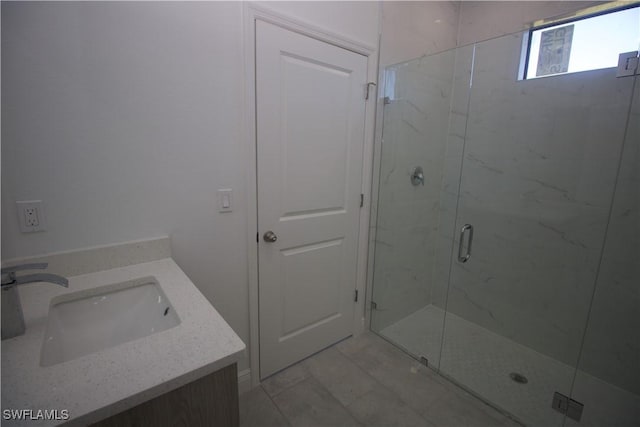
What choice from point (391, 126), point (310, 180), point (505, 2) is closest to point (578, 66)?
point (505, 2)

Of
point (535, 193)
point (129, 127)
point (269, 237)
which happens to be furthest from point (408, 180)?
point (129, 127)

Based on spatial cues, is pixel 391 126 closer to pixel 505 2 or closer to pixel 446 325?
pixel 505 2

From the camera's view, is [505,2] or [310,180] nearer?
[310,180]

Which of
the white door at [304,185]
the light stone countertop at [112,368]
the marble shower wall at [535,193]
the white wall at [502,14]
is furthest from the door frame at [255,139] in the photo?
the white wall at [502,14]

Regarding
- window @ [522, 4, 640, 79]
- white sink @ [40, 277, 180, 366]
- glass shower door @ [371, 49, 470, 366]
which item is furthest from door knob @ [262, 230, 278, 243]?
window @ [522, 4, 640, 79]

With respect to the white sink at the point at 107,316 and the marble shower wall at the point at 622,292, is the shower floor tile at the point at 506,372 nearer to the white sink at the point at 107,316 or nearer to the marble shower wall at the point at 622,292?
the marble shower wall at the point at 622,292

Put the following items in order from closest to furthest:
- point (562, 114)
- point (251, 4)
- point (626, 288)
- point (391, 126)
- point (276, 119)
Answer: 1. point (251, 4)
2. point (276, 119)
3. point (626, 288)
4. point (562, 114)
5. point (391, 126)

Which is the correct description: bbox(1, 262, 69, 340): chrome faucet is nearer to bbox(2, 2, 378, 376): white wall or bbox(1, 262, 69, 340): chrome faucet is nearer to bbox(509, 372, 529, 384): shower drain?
bbox(2, 2, 378, 376): white wall

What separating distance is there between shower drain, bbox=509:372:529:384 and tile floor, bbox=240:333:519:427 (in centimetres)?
33

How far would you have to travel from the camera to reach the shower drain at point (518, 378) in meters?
1.84

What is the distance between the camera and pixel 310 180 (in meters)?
1.80

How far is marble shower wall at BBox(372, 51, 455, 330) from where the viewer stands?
2.16 m

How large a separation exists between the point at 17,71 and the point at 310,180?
1.30 metres

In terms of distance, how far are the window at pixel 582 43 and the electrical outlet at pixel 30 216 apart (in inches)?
111
